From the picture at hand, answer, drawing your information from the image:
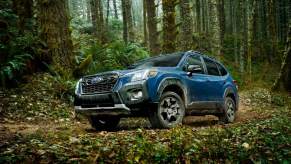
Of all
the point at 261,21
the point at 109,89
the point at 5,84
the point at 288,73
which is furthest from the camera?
the point at 261,21

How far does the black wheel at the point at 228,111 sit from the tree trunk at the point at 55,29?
16.8 feet

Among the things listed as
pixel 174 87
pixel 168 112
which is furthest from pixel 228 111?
pixel 168 112

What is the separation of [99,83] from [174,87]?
1.67 m

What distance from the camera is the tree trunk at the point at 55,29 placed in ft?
42.9

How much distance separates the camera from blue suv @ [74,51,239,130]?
8.16 meters

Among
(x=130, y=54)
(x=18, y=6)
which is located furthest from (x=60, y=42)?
(x=130, y=54)

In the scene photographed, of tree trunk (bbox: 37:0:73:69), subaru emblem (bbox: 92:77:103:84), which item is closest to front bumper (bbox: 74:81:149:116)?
subaru emblem (bbox: 92:77:103:84)

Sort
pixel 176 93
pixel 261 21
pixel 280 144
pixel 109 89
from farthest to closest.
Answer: pixel 261 21
pixel 176 93
pixel 109 89
pixel 280 144

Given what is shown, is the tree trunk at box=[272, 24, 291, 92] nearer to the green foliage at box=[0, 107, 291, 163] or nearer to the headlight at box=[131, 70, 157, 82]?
the headlight at box=[131, 70, 157, 82]

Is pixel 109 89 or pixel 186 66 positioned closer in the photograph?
pixel 109 89

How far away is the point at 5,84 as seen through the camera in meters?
11.7

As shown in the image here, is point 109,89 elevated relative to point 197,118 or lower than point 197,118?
elevated

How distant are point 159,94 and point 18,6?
735 cm

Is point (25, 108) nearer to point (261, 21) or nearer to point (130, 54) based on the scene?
point (130, 54)
